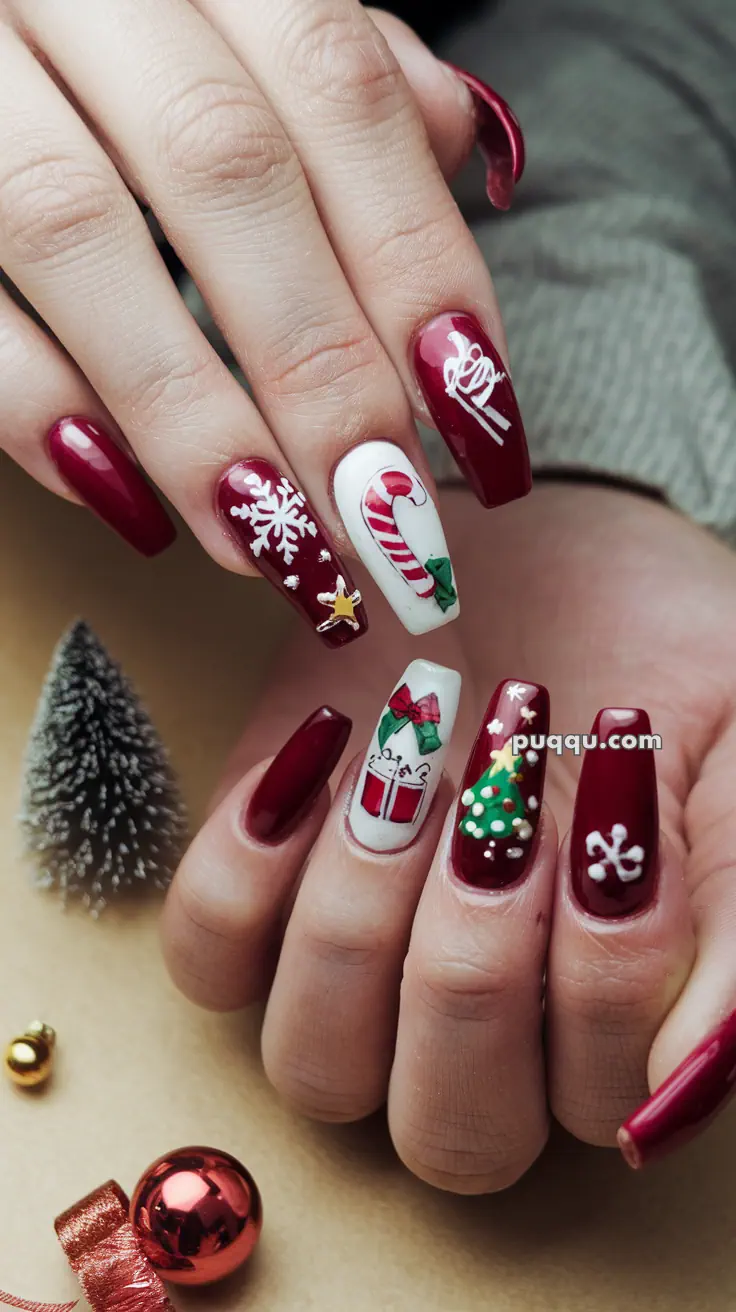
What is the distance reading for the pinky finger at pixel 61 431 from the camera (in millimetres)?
522

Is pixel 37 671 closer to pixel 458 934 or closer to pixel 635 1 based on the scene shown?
pixel 458 934

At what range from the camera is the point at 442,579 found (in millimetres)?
532

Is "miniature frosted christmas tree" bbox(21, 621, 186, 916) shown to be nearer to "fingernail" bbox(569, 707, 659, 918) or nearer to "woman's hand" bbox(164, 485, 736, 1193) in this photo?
"woman's hand" bbox(164, 485, 736, 1193)

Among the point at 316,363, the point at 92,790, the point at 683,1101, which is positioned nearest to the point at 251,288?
the point at 316,363

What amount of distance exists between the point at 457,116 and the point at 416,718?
32 cm

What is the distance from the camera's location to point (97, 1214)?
0.48 meters

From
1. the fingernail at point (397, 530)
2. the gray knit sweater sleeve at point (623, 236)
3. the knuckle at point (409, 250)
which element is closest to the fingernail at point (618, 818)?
the fingernail at point (397, 530)

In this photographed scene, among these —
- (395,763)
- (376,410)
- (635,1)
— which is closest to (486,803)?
(395,763)

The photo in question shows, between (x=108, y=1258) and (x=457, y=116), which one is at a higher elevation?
(x=457, y=116)

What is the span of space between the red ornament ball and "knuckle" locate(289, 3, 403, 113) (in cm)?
47

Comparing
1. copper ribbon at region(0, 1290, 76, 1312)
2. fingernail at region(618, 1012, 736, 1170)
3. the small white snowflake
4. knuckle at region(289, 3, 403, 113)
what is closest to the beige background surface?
copper ribbon at region(0, 1290, 76, 1312)

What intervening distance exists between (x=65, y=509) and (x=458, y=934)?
0.37m

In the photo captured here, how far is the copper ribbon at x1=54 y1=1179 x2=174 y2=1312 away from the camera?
0.47 metres

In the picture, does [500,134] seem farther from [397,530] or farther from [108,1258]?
[108,1258]
